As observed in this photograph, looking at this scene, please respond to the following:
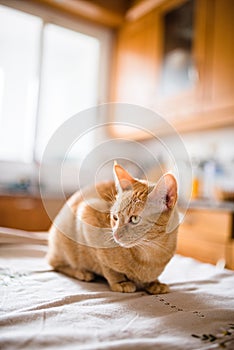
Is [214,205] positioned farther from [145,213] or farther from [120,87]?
[120,87]

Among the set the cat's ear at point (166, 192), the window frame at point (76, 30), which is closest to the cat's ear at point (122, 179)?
the cat's ear at point (166, 192)

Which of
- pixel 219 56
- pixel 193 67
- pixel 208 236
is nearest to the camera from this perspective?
pixel 208 236

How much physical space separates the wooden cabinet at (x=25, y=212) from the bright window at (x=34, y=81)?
0.53m

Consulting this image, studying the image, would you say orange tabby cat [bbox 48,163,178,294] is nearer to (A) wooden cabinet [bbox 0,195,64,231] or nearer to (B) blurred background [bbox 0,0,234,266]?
(B) blurred background [bbox 0,0,234,266]

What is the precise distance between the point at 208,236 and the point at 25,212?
4.03ft

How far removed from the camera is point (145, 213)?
789 mm

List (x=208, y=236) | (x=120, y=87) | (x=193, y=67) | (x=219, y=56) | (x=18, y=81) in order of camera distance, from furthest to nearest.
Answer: (x=120, y=87)
(x=18, y=81)
(x=193, y=67)
(x=219, y=56)
(x=208, y=236)

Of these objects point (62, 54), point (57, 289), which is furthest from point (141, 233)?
point (62, 54)

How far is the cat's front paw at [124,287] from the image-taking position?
2.60 ft

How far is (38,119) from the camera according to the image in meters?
2.73

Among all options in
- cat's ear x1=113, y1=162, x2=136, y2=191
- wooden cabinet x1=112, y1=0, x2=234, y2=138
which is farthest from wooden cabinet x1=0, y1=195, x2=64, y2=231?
Result: cat's ear x1=113, y1=162, x2=136, y2=191

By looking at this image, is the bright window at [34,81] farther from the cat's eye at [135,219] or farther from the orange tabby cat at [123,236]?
the cat's eye at [135,219]

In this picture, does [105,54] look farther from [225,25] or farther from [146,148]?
[225,25]

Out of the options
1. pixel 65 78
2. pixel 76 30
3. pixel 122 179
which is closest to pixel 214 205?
pixel 122 179
